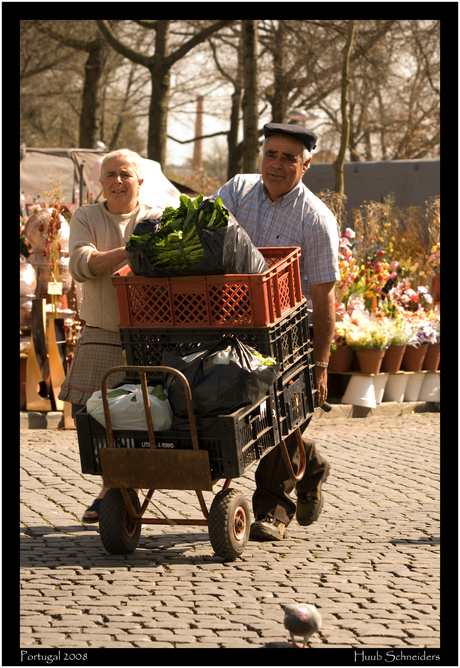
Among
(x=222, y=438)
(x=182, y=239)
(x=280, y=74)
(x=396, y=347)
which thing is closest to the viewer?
(x=222, y=438)

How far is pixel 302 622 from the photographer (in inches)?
137

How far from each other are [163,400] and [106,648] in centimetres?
132

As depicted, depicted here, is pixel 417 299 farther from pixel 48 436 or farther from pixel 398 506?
pixel 398 506

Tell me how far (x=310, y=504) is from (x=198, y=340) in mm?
1554

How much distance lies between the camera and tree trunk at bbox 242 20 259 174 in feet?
53.8

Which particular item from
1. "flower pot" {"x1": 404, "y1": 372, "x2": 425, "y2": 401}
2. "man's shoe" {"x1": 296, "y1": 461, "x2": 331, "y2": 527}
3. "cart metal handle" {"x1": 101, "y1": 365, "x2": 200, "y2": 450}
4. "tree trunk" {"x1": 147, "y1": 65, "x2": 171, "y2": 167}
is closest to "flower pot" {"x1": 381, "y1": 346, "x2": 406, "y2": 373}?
"flower pot" {"x1": 404, "y1": 372, "x2": 425, "y2": 401}

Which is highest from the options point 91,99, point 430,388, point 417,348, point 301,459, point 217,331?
point 91,99

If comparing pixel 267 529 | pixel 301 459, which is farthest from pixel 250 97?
pixel 267 529

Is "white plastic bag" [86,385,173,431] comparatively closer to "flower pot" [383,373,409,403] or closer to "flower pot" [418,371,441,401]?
"flower pot" [383,373,409,403]

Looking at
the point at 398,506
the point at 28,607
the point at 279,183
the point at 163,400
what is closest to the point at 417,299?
the point at 398,506

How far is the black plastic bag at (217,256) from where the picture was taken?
4445 millimetres

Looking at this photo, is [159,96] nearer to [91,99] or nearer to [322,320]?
[91,99]

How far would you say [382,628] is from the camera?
380 cm

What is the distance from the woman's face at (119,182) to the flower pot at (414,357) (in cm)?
601
